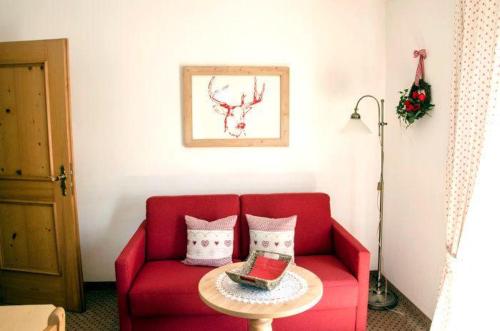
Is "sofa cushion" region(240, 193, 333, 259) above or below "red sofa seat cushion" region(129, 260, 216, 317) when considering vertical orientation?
above

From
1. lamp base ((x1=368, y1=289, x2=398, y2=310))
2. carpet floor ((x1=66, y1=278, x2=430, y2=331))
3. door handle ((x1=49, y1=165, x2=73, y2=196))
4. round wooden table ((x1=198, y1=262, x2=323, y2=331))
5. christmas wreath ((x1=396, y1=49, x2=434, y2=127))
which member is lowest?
carpet floor ((x1=66, y1=278, x2=430, y2=331))

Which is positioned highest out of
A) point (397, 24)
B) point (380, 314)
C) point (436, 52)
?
point (397, 24)

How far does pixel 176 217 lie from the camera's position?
9.70 ft

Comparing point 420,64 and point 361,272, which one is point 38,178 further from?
point 420,64

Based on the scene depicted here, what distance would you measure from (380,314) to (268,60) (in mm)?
2198

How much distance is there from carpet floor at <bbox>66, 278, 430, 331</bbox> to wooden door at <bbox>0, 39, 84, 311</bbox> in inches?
4.8

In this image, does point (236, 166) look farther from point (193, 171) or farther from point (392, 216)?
point (392, 216)

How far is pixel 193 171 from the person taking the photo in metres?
3.37

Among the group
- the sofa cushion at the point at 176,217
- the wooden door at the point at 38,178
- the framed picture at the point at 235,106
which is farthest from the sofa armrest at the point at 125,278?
the framed picture at the point at 235,106

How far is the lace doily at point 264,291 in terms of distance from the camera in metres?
1.93

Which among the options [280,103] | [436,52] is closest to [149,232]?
[280,103]

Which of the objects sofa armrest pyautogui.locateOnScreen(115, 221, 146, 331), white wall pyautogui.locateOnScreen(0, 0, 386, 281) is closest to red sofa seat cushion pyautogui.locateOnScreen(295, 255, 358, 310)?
white wall pyautogui.locateOnScreen(0, 0, 386, 281)

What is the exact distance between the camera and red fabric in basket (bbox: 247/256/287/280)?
6.71 ft

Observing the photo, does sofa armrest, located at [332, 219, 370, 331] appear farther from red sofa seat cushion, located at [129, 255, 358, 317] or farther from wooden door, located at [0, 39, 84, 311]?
wooden door, located at [0, 39, 84, 311]
